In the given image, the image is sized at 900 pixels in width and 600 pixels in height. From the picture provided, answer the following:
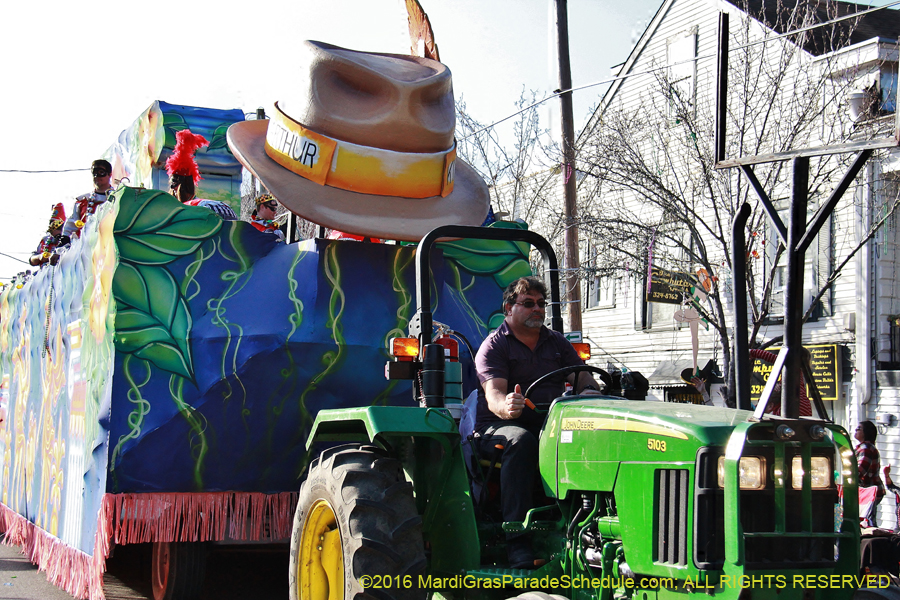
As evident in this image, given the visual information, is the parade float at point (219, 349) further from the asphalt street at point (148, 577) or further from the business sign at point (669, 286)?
the business sign at point (669, 286)

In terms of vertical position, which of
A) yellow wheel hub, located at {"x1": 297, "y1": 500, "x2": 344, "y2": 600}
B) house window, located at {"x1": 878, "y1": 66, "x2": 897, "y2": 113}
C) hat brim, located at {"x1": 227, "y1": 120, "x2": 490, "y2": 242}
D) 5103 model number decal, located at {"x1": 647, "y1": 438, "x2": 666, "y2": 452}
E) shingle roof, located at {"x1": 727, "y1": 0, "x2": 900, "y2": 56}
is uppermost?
shingle roof, located at {"x1": 727, "y1": 0, "x2": 900, "y2": 56}

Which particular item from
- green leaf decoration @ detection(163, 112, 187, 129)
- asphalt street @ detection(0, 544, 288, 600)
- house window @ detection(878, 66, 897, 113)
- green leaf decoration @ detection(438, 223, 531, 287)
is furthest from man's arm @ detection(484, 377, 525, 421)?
house window @ detection(878, 66, 897, 113)

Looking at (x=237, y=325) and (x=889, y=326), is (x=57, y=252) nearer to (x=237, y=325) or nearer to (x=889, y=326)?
(x=237, y=325)

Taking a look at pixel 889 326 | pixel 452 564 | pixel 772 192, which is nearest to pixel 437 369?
pixel 452 564

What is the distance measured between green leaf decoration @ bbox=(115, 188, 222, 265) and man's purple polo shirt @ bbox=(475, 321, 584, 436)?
2.14 metres

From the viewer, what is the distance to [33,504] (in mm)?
7711

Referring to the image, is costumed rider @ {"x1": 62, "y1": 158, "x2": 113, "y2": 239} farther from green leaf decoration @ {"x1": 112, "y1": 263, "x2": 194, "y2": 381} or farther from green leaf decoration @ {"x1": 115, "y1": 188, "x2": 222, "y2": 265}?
green leaf decoration @ {"x1": 112, "y1": 263, "x2": 194, "y2": 381}

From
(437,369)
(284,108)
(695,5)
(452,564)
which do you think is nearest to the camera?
(452,564)

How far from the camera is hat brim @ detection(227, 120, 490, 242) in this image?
616 centimetres

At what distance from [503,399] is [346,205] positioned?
2.20 m

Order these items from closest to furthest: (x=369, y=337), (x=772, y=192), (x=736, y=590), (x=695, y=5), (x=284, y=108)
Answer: (x=736, y=590) → (x=369, y=337) → (x=284, y=108) → (x=772, y=192) → (x=695, y=5)

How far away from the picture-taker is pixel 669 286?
13258 millimetres

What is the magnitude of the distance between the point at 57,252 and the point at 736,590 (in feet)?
21.1

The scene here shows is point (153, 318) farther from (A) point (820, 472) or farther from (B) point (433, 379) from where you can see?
(A) point (820, 472)
